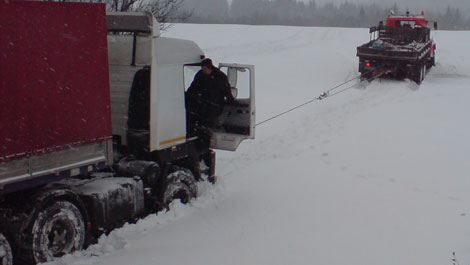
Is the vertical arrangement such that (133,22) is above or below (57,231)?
above

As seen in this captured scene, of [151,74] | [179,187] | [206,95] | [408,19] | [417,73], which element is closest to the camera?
[151,74]

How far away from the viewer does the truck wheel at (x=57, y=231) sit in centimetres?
507

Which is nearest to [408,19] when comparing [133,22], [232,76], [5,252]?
[232,76]

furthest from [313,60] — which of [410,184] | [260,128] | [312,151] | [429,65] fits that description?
[410,184]

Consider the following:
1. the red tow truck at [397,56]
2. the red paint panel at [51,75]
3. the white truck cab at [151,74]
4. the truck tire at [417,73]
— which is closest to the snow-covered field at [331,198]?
the white truck cab at [151,74]

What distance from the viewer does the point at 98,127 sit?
553 cm

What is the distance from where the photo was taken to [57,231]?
5359 mm

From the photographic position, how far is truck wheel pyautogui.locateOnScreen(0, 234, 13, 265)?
480cm

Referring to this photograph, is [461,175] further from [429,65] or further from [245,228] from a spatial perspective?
[429,65]

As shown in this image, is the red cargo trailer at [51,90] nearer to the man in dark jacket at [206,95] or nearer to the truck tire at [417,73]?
the man in dark jacket at [206,95]

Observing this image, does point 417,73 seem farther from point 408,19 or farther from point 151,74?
point 151,74

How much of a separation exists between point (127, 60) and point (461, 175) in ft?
20.1

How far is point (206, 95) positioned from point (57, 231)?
291 cm

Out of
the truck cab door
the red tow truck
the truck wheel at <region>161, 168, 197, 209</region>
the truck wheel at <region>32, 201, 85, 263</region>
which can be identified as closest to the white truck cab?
the truck wheel at <region>161, 168, 197, 209</region>
